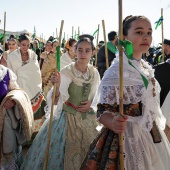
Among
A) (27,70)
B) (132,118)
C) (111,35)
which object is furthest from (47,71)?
(132,118)

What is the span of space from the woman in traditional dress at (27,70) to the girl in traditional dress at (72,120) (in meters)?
1.95

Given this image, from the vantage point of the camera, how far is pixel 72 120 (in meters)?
3.39

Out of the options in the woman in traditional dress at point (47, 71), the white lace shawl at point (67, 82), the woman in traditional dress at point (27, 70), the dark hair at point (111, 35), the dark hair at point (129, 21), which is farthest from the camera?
the woman in traditional dress at point (47, 71)

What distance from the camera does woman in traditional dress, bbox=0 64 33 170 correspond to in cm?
318

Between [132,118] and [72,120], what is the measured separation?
134 centimetres

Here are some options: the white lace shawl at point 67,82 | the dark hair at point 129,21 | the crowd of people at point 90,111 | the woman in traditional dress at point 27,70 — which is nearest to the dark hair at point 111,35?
the crowd of people at point 90,111

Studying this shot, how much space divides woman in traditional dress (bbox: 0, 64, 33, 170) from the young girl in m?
1.23

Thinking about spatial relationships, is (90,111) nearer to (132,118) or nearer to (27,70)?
(132,118)

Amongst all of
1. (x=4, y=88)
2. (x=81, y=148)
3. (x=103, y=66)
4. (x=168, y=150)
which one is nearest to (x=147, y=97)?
(x=168, y=150)

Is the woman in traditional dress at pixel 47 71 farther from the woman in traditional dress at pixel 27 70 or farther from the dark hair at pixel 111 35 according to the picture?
the dark hair at pixel 111 35

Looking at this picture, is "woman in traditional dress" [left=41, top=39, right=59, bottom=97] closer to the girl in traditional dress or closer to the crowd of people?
the crowd of people

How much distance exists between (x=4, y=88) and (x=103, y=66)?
3.17m

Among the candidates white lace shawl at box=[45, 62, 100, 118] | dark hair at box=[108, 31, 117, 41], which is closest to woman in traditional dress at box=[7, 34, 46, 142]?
dark hair at box=[108, 31, 117, 41]

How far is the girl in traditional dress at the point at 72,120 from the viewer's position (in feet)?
10.5
